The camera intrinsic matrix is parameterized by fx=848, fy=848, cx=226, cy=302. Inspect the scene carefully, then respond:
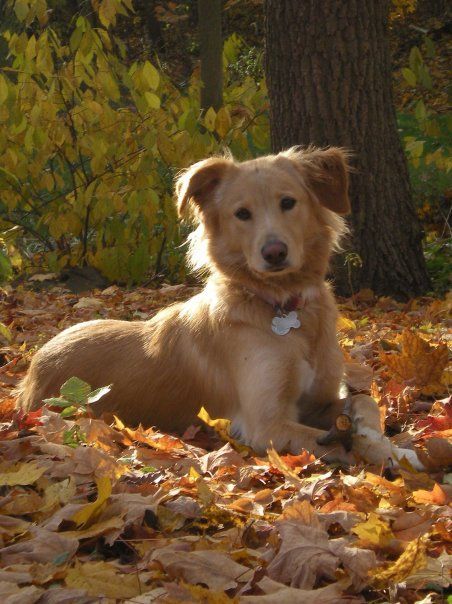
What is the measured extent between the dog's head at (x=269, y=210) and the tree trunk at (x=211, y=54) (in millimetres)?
5097

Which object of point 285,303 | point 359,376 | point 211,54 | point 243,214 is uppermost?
point 211,54

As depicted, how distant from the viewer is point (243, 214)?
4.40 metres

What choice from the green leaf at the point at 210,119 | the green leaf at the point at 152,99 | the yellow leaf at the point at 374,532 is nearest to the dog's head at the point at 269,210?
the yellow leaf at the point at 374,532

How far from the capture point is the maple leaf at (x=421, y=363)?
4395 millimetres

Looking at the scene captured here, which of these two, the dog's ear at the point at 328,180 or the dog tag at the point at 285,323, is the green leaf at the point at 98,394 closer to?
the dog tag at the point at 285,323

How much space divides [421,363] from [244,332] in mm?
992

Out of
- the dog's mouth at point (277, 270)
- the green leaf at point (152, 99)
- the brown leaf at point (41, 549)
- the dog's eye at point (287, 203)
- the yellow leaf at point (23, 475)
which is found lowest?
the brown leaf at point (41, 549)

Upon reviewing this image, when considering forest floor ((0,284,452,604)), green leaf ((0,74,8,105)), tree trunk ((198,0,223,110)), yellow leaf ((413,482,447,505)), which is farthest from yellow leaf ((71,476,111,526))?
tree trunk ((198,0,223,110))

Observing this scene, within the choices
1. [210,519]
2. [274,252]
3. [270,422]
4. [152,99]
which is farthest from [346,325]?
[210,519]

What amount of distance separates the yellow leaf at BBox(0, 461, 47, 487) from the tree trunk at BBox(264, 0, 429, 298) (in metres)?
4.12

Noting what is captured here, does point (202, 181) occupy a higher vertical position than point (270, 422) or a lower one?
higher

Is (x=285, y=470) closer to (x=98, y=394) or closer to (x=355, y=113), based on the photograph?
(x=98, y=394)

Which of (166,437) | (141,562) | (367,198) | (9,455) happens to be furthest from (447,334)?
(141,562)

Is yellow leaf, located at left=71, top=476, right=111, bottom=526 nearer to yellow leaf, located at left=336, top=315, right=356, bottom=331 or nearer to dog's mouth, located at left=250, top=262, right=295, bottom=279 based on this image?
dog's mouth, located at left=250, top=262, right=295, bottom=279
